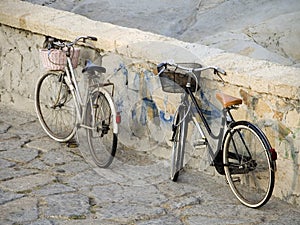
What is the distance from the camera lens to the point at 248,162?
18.9 ft

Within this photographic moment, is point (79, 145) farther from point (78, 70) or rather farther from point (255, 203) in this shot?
point (255, 203)

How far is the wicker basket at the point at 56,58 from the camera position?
6.85 m

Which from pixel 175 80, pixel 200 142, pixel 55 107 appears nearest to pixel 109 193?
pixel 200 142

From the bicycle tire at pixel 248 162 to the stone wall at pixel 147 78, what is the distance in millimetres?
150

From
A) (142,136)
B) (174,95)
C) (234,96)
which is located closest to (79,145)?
(142,136)

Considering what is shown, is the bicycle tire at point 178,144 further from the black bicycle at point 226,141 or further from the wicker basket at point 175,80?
the wicker basket at point 175,80

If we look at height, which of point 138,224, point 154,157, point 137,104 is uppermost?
point 137,104

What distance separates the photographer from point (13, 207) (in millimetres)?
5617

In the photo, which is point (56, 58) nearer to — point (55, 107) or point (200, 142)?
point (55, 107)

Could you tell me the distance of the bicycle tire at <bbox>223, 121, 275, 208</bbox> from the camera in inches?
223

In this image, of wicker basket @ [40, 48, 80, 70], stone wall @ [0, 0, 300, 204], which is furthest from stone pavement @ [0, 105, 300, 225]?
wicker basket @ [40, 48, 80, 70]

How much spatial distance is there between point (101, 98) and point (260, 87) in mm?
1489

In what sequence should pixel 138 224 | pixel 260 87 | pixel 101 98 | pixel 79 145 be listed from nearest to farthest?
pixel 138 224
pixel 260 87
pixel 101 98
pixel 79 145

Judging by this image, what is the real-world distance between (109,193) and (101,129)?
72 centimetres
